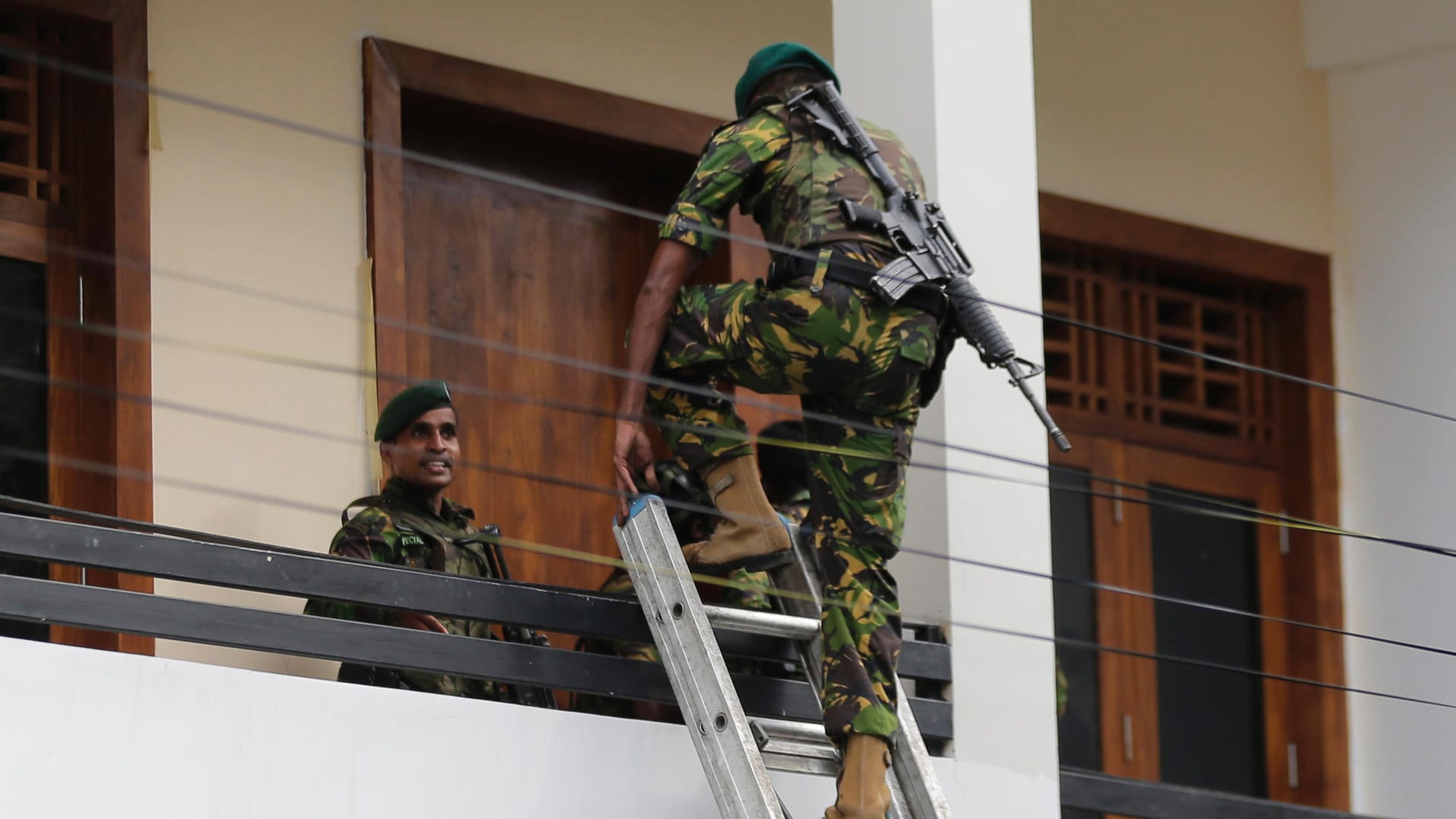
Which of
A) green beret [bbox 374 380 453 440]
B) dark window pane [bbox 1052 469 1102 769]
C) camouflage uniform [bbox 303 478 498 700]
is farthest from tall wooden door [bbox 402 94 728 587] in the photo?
dark window pane [bbox 1052 469 1102 769]

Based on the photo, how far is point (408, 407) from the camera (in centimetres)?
612

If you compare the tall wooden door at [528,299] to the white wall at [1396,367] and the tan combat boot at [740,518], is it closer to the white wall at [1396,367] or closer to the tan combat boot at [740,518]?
the tan combat boot at [740,518]

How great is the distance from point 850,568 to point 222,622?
53.2 inches

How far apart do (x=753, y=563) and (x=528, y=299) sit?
2132 mm

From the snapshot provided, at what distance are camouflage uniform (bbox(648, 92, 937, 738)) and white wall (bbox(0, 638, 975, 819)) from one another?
0.51m

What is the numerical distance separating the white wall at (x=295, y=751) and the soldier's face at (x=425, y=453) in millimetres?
1145

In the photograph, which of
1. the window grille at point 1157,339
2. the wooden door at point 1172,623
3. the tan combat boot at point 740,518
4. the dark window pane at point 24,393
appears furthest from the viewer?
the window grille at point 1157,339

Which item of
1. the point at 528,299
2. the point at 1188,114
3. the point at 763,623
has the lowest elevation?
the point at 763,623

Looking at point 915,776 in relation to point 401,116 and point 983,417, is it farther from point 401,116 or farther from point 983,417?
point 401,116

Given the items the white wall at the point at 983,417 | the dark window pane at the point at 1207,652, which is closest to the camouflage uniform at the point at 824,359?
the white wall at the point at 983,417

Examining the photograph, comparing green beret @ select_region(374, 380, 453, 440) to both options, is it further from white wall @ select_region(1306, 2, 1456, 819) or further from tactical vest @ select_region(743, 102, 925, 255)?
white wall @ select_region(1306, 2, 1456, 819)

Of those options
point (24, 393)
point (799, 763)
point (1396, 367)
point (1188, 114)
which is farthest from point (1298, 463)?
point (24, 393)

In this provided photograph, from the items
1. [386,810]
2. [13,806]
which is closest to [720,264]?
[386,810]

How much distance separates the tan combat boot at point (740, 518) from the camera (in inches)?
205
